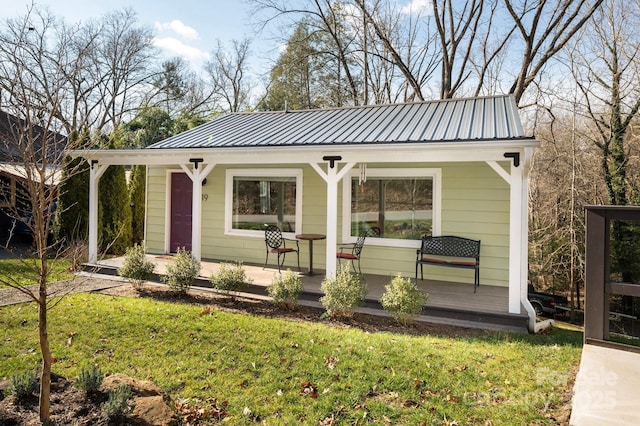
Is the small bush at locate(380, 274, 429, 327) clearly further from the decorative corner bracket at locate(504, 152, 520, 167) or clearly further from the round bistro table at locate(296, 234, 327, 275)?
the round bistro table at locate(296, 234, 327, 275)

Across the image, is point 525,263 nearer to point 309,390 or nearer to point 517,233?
point 517,233

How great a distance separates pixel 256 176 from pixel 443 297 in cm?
492

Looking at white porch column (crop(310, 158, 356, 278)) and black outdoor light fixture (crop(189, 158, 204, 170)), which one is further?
black outdoor light fixture (crop(189, 158, 204, 170))

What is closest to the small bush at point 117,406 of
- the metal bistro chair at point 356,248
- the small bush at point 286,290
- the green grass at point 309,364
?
the green grass at point 309,364

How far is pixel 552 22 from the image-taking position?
1463 cm

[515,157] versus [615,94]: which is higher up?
[615,94]

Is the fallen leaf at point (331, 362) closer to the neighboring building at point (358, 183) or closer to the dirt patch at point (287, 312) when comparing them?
the dirt patch at point (287, 312)

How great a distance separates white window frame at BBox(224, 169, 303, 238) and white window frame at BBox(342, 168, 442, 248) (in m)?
1.06

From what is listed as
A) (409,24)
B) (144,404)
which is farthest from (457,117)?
(409,24)

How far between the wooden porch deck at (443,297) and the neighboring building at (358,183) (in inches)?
10.8

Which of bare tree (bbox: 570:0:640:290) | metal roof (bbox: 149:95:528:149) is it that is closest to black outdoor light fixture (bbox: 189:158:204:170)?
metal roof (bbox: 149:95:528:149)

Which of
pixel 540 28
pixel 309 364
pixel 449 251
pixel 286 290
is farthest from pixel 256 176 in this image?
pixel 540 28

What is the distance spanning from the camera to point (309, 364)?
13.4 ft

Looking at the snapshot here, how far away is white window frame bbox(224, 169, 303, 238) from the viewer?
917 centimetres
